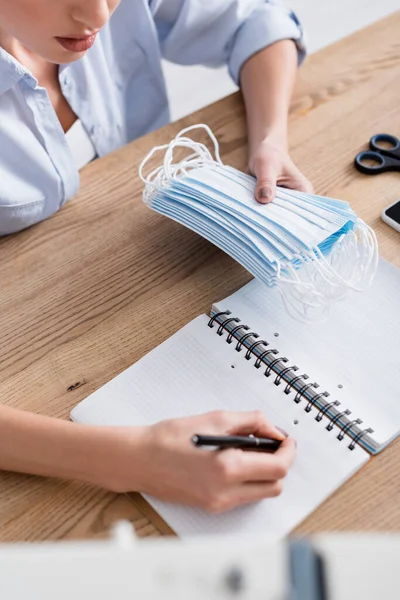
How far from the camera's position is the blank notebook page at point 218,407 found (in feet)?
2.54

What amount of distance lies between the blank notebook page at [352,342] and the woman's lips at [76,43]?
0.37 metres

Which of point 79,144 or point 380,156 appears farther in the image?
point 79,144

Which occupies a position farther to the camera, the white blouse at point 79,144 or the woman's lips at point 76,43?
the white blouse at point 79,144

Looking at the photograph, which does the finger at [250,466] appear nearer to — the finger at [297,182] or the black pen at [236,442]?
the black pen at [236,442]

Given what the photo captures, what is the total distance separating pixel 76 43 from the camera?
95cm

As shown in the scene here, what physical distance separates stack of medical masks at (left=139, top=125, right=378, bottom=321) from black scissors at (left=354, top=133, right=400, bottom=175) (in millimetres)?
146

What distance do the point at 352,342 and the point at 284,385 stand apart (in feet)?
0.34

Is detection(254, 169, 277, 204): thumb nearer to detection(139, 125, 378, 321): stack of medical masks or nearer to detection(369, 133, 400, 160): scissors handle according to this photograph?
detection(139, 125, 378, 321): stack of medical masks

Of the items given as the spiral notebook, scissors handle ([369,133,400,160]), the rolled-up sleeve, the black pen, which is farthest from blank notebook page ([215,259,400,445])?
the rolled-up sleeve

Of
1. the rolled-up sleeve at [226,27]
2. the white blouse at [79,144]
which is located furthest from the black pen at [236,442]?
the rolled-up sleeve at [226,27]

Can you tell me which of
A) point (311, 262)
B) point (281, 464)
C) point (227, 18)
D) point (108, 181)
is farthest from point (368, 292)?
point (227, 18)

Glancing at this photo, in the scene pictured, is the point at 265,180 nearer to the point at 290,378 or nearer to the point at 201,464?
the point at 290,378

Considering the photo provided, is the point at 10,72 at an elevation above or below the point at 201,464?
above

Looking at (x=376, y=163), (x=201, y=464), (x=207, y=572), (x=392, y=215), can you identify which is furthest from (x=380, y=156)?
(x=207, y=572)
